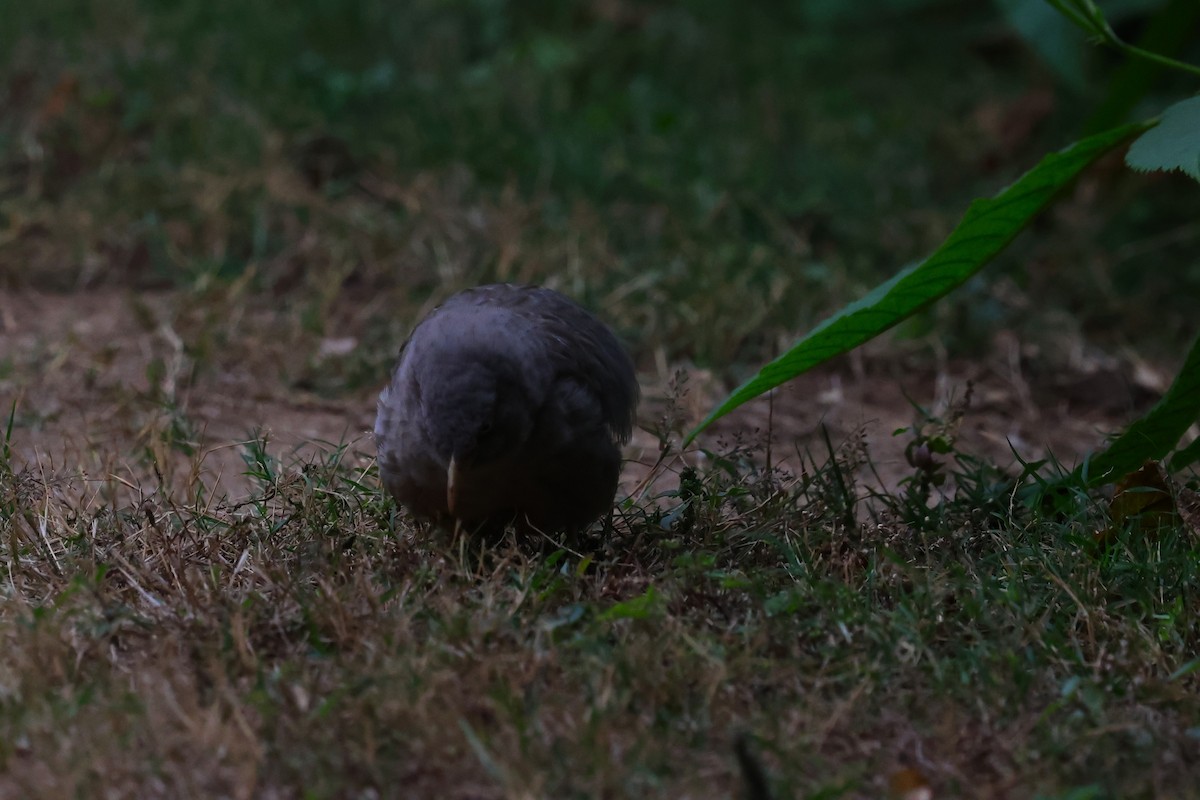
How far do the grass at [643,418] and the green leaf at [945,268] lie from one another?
0.29 m

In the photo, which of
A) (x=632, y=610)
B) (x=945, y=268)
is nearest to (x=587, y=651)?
(x=632, y=610)

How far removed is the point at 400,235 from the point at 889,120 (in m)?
2.72

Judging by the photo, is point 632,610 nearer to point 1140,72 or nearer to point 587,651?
point 587,651

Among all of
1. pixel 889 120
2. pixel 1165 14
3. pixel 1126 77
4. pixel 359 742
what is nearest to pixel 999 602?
pixel 359 742

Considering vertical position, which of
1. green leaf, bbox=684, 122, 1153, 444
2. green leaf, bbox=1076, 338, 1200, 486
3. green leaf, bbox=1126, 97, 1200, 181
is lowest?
green leaf, bbox=1076, 338, 1200, 486

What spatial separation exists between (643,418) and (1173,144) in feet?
5.92

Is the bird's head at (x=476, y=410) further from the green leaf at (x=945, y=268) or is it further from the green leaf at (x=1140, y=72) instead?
the green leaf at (x=1140, y=72)

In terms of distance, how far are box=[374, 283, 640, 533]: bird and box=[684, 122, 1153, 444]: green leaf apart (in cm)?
25

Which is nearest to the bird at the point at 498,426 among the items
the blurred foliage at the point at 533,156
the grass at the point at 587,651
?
the grass at the point at 587,651

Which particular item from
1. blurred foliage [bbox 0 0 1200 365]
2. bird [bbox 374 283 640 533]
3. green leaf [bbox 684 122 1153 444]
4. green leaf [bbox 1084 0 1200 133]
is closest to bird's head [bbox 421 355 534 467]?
bird [bbox 374 283 640 533]

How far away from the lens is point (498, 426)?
9.91ft

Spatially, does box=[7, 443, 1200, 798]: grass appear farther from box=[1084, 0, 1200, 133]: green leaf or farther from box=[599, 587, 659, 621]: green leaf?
box=[1084, 0, 1200, 133]: green leaf

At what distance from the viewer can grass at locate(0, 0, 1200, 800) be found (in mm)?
2484

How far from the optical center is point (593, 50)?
7547mm
